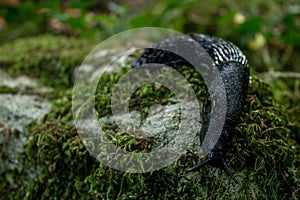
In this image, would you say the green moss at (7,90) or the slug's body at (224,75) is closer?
the slug's body at (224,75)

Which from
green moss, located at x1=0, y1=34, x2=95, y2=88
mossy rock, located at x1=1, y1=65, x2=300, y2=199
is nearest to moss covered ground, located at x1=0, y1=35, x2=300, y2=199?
mossy rock, located at x1=1, y1=65, x2=300, y2=199

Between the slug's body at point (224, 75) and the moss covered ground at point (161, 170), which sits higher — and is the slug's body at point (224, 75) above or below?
above

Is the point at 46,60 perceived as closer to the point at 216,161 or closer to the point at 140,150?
the point at 140,150

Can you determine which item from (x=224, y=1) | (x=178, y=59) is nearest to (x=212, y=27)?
(x=224, y=1)

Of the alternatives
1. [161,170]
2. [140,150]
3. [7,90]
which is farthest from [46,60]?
[161,170]

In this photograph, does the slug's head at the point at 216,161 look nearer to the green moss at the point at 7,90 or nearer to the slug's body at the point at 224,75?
the slug's body at the point at 224,75

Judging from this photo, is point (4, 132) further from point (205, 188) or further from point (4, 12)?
point (4, 12)

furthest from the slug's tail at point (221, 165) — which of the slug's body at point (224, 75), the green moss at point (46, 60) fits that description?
the green moss at point (46, 60)
